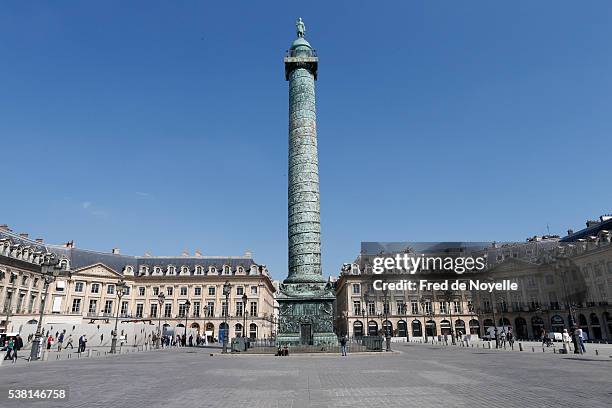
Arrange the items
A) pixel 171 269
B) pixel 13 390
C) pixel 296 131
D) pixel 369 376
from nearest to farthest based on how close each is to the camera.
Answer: pixel 13 390, pixel 369 376, pixel 296 131, pixel 171 269

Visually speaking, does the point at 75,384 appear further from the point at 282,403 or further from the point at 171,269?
the point at 171,269

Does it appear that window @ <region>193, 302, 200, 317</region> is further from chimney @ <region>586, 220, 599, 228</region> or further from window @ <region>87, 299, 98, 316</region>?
chimney @ <region>586, 220, 599, 228</region>

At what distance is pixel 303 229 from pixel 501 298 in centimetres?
4222

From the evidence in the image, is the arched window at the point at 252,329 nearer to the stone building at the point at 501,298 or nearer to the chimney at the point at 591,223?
the stone building at the point at 501,298

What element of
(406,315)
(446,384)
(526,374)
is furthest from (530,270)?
(446,384)

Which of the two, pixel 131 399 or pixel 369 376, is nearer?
pixel 131 399

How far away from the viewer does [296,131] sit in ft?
100

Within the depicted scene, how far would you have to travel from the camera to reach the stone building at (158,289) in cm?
5341

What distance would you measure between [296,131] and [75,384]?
2291 centimetres

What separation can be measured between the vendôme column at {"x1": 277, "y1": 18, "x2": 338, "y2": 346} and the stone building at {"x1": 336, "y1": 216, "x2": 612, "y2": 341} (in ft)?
79.9

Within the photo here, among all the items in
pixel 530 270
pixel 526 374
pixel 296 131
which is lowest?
pixel 526 374

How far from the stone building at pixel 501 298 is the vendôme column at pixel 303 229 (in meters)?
24.4

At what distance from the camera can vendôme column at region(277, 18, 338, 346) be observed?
27.0 m

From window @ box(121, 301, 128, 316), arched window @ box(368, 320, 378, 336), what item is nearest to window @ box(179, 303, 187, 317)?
window @ box(121, 301, 128, 316)
